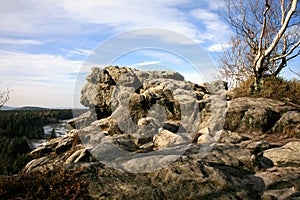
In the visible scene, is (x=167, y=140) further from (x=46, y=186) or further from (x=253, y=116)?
(x=46, y=186)

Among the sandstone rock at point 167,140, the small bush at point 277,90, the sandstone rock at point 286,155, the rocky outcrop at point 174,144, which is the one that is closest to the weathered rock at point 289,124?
the rocky outcrop at point 174,144

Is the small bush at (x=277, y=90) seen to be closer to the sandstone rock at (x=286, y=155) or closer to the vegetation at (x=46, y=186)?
the sandstone rock at (x=286, y=155)

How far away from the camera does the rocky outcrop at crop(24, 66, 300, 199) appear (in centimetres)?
613

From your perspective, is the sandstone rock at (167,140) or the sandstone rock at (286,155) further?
the sandstone rock at (167,140)

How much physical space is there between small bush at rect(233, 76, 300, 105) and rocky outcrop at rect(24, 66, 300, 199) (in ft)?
3.90

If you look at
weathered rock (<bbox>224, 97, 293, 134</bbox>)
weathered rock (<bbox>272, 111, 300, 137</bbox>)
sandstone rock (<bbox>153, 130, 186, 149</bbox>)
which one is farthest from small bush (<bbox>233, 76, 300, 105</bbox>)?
sandstone rock (<bbox>153, 130, 186, 149</bbox>)

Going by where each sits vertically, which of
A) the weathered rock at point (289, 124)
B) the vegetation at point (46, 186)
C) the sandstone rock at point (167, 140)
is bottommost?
the vegetation at point (46, 186)

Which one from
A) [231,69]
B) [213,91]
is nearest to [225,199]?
[213,91]

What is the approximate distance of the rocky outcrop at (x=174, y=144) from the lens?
6.13m

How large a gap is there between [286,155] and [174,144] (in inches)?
160

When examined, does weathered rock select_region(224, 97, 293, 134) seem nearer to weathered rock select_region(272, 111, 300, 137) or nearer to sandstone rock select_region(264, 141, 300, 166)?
weathered rock select_region(272, 111, 300, 137)

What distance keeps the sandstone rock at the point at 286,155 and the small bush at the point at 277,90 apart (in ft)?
19.6

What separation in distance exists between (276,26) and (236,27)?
8.48 ft

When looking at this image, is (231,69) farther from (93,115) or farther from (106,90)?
(93,115)
